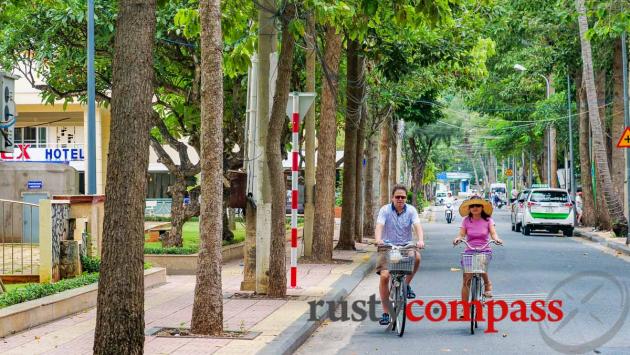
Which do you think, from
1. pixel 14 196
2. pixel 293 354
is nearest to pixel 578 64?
pixel 14 196

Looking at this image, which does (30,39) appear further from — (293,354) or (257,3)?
(293,354)

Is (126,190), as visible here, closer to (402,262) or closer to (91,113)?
(402,262)

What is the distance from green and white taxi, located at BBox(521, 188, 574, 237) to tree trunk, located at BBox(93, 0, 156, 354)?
30.9 metres

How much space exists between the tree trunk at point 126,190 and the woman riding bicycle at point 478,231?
5762mm

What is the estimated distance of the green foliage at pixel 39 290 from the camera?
1250cm

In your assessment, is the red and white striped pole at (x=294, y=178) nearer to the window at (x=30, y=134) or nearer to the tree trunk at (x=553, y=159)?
the tree trunk at (x=553, y=159)

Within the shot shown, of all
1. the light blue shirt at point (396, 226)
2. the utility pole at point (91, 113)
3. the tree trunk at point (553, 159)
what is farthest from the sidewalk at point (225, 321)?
the tree trunk at point (553, 159)

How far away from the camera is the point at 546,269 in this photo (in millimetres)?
21000

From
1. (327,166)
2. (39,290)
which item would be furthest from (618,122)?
(39,290)

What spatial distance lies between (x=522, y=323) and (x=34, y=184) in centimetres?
1924

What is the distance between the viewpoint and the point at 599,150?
3428 cm

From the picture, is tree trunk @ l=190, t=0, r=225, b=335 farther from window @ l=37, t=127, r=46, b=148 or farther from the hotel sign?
window @ l=37, t=127, r=46, b=148

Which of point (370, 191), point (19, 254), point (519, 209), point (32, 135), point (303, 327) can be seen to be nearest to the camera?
point (303, 327)

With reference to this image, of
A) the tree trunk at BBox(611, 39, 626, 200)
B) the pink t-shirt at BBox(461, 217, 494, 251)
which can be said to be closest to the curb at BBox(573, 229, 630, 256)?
the tree trunk at BBox(611, 39, 626, 200)
